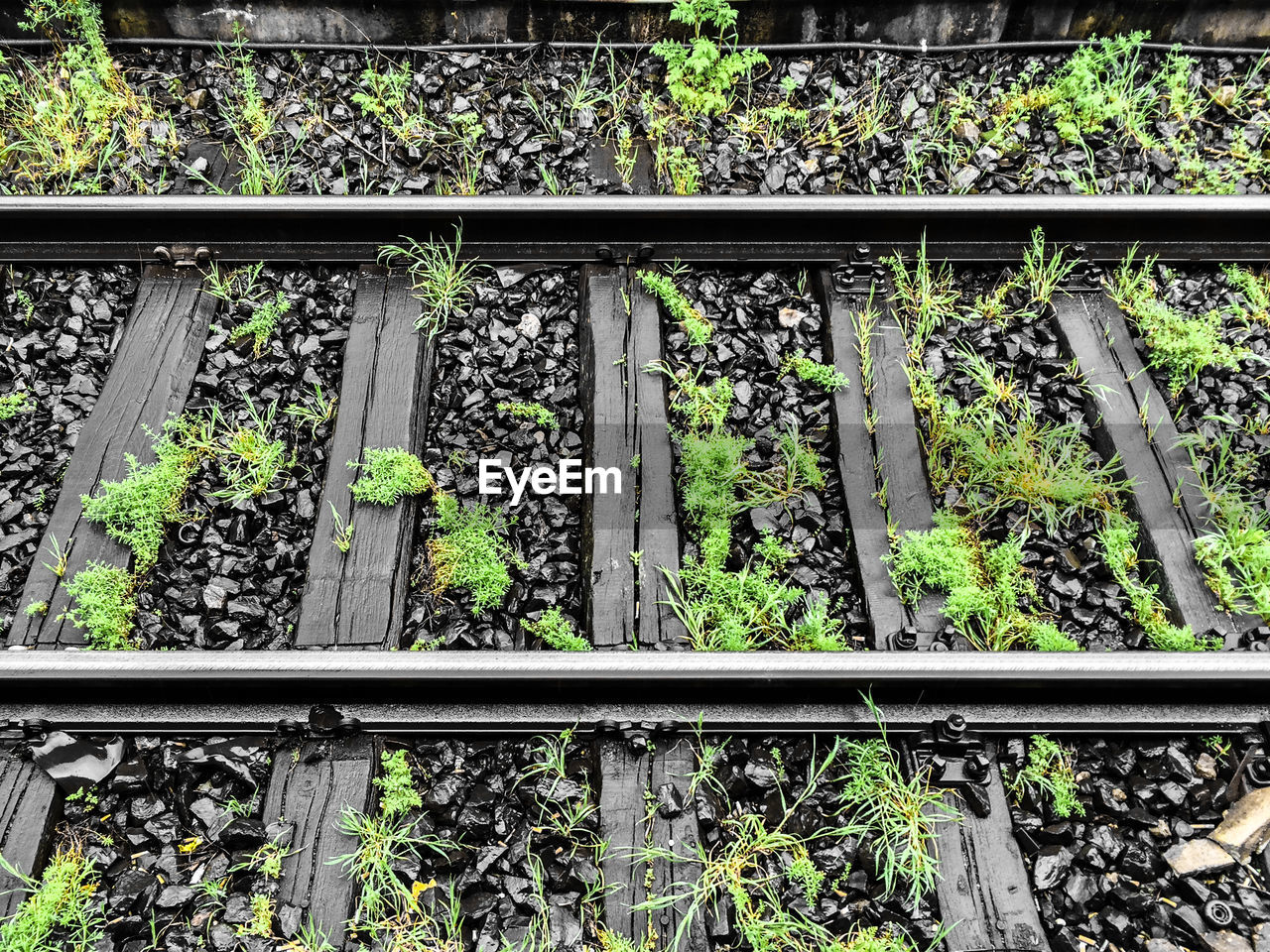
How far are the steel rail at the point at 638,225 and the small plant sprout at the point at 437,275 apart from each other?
0.21 ft

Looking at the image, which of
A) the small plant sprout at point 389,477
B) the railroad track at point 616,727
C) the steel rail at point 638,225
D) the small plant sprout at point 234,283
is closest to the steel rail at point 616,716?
the railroad track at point 616,727

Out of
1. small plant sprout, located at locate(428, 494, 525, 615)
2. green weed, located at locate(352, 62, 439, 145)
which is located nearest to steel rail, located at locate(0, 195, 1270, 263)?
green weed, located at locate(352, 62, 439, 145)

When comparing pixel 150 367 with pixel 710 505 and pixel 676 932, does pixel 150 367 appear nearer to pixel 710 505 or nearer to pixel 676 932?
pixel 710 505

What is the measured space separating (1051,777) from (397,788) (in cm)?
190

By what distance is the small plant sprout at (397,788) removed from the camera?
2389 mm

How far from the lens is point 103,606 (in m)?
2.67

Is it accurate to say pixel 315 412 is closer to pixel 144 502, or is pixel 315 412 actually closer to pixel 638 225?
pixel 144 502

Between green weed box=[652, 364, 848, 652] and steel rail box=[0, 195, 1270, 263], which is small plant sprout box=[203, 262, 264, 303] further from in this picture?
green weed box=[652, 364, 848, 652]

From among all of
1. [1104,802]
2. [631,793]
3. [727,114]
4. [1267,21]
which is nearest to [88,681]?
[631,793]

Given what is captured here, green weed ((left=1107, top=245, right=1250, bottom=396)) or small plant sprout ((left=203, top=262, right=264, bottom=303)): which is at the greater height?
small plant sprout ((left=203, top=262, right=264, bottom=303))

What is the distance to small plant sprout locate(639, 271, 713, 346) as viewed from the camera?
10.8ft

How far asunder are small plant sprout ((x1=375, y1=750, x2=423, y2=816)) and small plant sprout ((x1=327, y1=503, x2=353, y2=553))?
73cm

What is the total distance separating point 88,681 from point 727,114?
3557 millimetres

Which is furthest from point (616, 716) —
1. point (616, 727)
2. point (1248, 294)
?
point (1248, 294)
